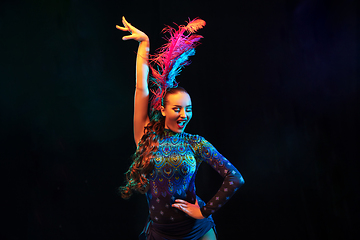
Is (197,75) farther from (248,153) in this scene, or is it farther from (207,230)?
(207,230)

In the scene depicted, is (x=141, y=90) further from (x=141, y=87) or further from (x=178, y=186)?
(x=178, y=186)

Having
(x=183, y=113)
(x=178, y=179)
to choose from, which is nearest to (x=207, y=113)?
(x=183, y=113)

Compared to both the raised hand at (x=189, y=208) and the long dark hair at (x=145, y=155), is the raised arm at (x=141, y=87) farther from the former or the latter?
the raised hand at (x=189, y=208)

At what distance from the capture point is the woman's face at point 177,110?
5.40 feet

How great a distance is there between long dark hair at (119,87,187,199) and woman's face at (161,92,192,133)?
0.10ft

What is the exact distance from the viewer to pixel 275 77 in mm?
2316

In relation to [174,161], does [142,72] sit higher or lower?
higher

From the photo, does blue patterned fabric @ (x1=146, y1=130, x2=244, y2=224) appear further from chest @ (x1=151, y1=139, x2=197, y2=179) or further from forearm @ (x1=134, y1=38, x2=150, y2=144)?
forearm @ (x1=134, y1=38, x2=150, y2=144)

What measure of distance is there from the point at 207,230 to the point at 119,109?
3.80 ft

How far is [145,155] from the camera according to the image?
65.4 inches

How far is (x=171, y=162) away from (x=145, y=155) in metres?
0.15

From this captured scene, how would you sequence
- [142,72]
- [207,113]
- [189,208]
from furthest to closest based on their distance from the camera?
[207,113]
[142,72]
[189,208]

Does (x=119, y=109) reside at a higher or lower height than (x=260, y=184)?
higher

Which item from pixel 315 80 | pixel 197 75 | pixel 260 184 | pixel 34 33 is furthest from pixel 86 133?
pixel 315 80
